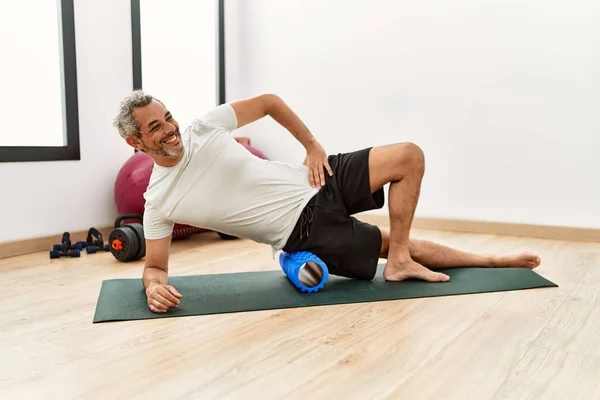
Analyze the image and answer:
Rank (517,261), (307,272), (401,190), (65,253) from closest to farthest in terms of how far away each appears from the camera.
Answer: (307,272) < (401,190) < (517,261) < (65,253)

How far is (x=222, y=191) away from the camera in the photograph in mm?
1873

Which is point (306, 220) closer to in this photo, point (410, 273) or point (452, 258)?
point (410, 273)

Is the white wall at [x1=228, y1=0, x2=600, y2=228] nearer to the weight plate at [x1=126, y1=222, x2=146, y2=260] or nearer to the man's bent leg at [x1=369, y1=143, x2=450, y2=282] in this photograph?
the man's bent leg at [x1=369, y1=143, x2=450, y2=282]

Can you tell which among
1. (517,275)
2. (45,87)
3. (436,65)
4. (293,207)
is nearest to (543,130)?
(436,65)

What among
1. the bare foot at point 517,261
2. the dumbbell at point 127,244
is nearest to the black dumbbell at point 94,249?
the dumbbell at point 127,244

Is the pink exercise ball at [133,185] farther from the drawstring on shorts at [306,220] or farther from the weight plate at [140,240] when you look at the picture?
the drawstring on shorts at [306,220]

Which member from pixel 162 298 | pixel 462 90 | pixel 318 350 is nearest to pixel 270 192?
pixel 162 298

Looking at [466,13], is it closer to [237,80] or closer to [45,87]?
[237,80]

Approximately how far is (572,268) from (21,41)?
10.1 feet

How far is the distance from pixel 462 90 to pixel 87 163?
8.03 feet

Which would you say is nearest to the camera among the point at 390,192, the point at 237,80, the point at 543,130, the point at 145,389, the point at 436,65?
the point at 145,389

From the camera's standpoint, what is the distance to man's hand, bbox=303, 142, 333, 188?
6.69 feet

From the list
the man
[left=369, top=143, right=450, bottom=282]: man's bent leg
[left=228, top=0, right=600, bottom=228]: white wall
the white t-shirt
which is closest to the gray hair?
the man

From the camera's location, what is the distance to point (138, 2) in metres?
3.34
